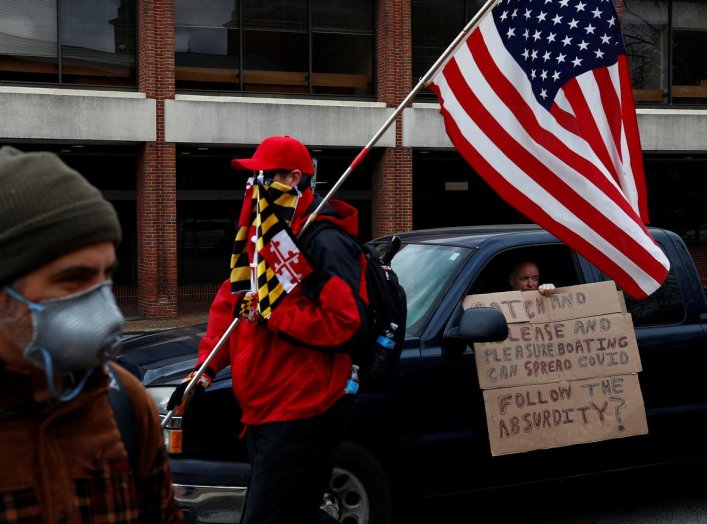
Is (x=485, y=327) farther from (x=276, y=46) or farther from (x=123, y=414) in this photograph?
(x=276, y=46)

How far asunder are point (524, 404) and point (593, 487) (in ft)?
5.55

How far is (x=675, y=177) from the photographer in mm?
24766

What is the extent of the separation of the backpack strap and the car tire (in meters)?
2.90

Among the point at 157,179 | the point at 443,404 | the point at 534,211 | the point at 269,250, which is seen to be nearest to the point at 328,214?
the point at 269,250

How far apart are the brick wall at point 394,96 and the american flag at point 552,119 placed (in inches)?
621

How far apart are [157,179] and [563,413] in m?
15.1

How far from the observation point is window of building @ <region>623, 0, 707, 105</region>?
75.4 feet

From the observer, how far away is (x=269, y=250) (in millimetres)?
3586

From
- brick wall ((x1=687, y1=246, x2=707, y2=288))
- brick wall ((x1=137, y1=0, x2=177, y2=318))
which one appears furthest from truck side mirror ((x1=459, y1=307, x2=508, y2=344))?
brick wall ((x1=687, y1=246, x2=707, y2=288))

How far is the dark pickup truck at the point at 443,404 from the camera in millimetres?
4531

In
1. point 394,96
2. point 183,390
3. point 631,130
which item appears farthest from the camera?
point 394,96

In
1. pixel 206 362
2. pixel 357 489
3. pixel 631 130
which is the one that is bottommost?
Result: pixel 357 489

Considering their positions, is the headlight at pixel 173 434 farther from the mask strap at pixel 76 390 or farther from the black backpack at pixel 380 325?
the mask strap at pixel 76 390

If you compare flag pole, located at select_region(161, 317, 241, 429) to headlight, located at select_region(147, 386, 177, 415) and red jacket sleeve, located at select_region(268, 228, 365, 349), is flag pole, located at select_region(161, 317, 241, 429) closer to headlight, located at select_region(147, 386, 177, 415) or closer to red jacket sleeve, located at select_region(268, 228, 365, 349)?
red jacket sleeve, located at select_region(268, 228, 365, 349)
